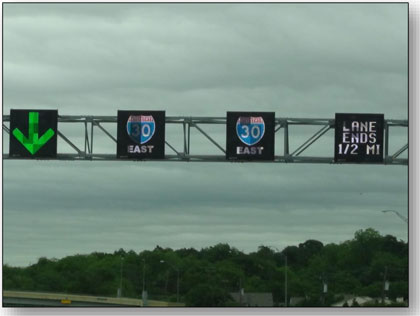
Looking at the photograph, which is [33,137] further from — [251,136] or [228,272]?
[228,272]

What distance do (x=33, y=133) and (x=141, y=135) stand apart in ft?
11.5

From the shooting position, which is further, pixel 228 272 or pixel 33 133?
pixel 228 272

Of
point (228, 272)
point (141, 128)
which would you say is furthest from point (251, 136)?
point (228, 272)

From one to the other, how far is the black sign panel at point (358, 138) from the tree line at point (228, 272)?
4501 centimetres

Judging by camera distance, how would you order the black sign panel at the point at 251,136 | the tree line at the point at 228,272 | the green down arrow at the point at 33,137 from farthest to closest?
the tree line at the point at 228,272, the green down arrow at the point at 33,137, the black sign panel at the point at 251,136

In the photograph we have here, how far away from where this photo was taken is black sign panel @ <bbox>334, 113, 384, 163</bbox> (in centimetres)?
4281

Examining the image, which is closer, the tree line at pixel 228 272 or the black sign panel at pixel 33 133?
the black sign panel at pixel 33 133

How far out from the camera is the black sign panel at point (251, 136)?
42.9 meters

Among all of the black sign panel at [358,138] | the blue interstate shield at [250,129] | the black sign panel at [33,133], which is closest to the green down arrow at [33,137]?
the black sign panel at [33,133]

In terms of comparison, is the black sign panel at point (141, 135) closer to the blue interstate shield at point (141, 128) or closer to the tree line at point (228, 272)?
the blue interstate shield at point (141, 128)

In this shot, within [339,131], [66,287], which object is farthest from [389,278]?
[339,131]

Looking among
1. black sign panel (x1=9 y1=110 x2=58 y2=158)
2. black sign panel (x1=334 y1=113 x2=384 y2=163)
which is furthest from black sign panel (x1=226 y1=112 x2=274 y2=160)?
black sign panel (x1=9 y1=110 x2=58 y2=158)

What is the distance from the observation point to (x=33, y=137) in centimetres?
4328

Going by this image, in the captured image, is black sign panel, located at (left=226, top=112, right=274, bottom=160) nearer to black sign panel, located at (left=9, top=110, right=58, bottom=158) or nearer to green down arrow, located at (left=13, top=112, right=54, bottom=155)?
black sign panel, located at (left=9, top=110, right=58, bottom=158)
